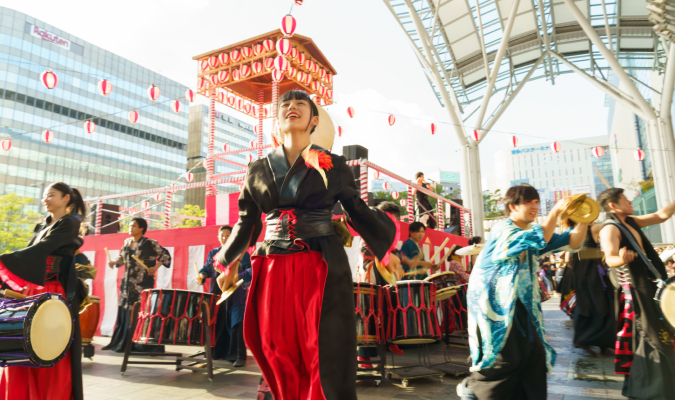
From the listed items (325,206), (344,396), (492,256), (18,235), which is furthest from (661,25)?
(18,235)

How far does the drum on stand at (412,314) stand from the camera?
3.94 metres

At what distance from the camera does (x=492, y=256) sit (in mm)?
2594

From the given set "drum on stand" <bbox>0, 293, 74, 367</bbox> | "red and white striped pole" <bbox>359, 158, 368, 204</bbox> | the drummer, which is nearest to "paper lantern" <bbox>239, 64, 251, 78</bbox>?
"red and white striped pole" <bbox>359, 158, 368, 204</bbox>

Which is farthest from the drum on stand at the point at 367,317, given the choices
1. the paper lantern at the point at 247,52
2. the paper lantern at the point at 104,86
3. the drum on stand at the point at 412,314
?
the paper lantern at the point at 247,52

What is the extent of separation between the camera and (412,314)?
398 cm

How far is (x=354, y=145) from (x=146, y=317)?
5.27m

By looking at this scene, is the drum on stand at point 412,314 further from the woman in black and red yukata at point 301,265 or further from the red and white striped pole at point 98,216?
the red and white striped pole at point 98,216

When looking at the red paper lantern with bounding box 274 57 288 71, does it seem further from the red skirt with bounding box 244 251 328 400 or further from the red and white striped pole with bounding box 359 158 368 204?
the red skirt with bounding box 244 251 328 400

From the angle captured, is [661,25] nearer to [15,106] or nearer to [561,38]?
[561,38]

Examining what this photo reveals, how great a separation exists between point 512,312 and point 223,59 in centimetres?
1293

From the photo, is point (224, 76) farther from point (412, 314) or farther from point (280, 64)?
point (412, 314)

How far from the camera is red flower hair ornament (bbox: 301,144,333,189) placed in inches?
75.7

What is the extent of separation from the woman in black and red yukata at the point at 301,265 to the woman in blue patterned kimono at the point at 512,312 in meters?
0.84

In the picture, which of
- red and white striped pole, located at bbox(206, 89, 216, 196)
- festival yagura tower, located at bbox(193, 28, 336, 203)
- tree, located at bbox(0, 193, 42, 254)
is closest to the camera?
red and white striped pole, located at bbox(206, 89, 216, 196)
